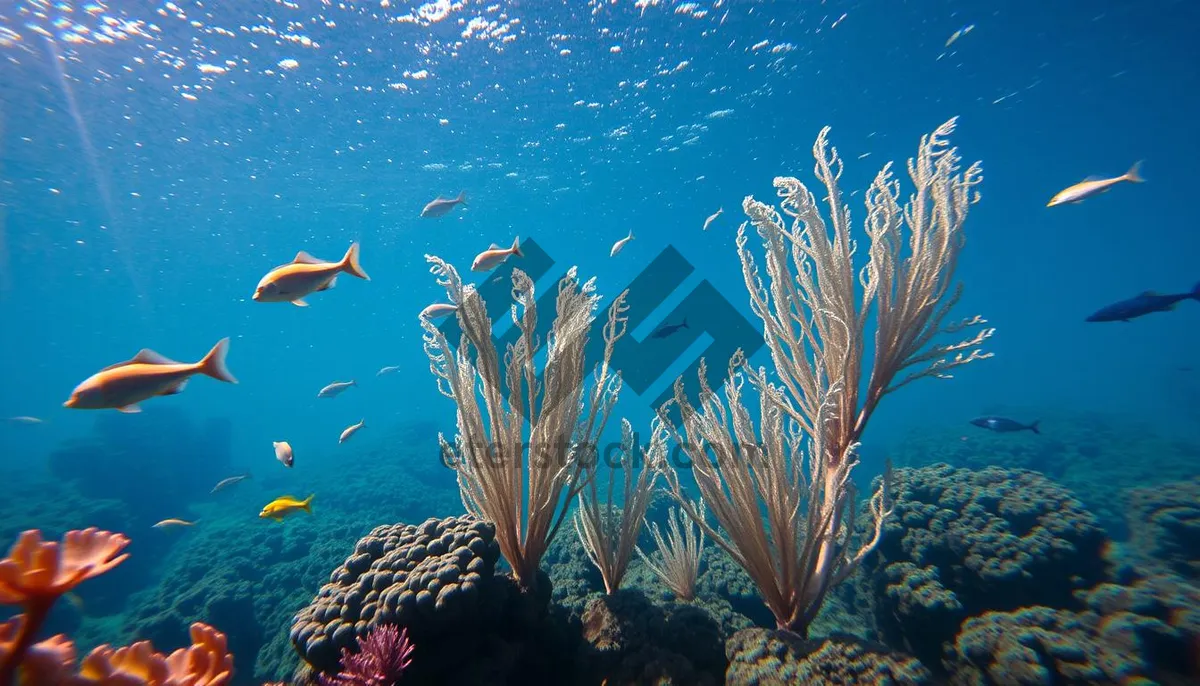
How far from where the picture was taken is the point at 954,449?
18391 millimetres

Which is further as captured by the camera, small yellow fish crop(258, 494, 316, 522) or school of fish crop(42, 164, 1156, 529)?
small yellow fish crop(258, 494, 316, 522)

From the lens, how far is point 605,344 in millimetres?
4289

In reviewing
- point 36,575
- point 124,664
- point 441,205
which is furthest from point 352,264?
point 441,205

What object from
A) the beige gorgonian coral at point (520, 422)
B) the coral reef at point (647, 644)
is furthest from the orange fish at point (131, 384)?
the coral reef at point (647, 644)

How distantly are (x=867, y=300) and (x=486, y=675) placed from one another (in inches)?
139

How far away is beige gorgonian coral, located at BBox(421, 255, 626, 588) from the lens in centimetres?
349

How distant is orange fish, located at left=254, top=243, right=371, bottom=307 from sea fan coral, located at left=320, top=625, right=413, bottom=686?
2.63 metres

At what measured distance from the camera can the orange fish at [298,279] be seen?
3.64 metres

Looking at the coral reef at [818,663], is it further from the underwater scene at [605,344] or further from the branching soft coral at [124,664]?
the branching soft coral at [124,664]

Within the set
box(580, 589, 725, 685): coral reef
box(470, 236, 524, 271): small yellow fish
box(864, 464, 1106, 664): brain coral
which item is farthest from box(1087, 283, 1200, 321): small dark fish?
box(470, 236, 524, 271): small yellow fish

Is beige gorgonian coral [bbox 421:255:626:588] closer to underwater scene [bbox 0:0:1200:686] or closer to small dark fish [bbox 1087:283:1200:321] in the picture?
underwater scene [bbox 0:0:1200:686]

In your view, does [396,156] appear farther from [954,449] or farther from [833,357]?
[954,449]

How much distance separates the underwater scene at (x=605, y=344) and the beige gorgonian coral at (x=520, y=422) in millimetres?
34

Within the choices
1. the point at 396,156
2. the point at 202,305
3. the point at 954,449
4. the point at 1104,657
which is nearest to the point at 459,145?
the point at 396,156
